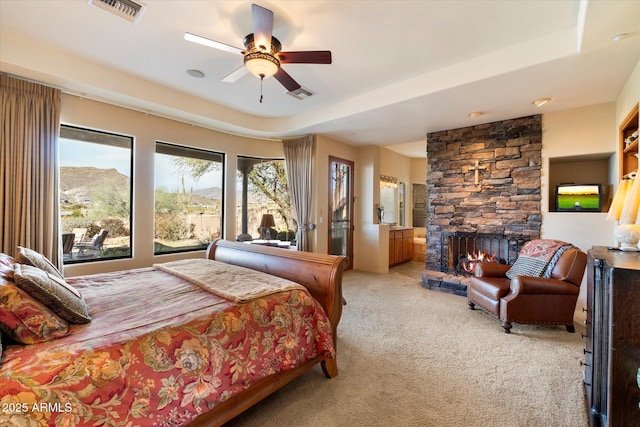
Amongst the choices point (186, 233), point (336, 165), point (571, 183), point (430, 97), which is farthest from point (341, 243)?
point (571, 183)

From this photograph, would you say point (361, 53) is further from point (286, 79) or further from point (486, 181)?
point (486, 181)

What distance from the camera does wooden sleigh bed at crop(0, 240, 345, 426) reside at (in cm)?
105

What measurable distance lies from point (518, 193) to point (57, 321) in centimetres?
523

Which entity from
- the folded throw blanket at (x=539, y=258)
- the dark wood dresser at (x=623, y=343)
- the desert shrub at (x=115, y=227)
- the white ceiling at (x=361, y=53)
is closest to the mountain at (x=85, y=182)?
the desert shrub at (x=115, y=227)

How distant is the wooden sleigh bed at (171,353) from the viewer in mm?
1054

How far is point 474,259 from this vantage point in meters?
4.56

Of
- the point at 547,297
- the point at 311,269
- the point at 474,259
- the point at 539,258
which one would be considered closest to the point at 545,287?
the point at 547,297

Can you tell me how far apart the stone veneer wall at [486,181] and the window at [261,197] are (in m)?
2.73

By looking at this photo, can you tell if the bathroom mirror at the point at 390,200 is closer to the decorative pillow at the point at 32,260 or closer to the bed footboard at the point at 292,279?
the bed footboard at the point at 292,279

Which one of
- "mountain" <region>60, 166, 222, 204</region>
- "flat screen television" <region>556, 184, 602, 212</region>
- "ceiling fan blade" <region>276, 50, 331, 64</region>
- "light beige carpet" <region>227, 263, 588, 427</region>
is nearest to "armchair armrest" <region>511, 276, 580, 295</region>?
"light beige carpet" <region>227, 263, 588, 427</region>

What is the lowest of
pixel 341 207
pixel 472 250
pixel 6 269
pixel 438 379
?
pixel 438 379

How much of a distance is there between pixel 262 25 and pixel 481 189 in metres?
4.08

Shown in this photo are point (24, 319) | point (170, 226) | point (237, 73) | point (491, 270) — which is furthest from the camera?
point (170, 226)

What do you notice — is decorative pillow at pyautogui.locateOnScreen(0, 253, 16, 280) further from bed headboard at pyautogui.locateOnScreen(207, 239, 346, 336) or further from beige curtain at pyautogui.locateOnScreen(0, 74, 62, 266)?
bed headboard at pyautogui.locateOnScreen(207, 239, 346, 336)
